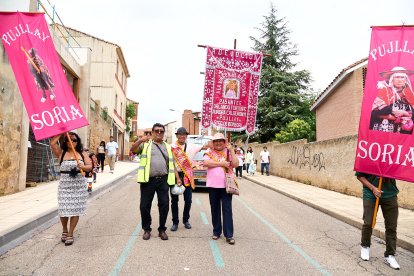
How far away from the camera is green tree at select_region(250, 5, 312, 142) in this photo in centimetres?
3750

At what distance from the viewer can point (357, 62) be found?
20625 mm

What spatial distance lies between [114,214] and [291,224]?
3.97m

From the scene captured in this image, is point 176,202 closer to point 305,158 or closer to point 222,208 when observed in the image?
point 222,208

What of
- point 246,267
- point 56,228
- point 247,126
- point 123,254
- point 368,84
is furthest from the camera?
point 247,126

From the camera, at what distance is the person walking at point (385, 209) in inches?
215

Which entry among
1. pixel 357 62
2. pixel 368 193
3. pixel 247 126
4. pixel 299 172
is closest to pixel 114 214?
pixel 247 126

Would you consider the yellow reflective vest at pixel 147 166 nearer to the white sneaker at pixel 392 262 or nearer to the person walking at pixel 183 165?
the person walking at pixel 183 165

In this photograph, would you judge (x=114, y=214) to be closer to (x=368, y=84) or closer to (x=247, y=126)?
(x=247, y=126)

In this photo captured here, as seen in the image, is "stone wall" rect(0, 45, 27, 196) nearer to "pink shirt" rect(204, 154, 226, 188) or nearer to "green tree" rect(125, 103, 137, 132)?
"pink shirt" rect(204, 154, 226, 188)

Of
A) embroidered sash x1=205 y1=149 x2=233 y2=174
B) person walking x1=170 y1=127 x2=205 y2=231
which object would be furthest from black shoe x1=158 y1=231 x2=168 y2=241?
embroidered sash x1=205 y1=149 x2=233 y2=174

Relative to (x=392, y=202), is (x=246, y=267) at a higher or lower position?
lower

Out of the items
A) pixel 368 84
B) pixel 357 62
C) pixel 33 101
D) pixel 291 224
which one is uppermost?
pixel 357 62

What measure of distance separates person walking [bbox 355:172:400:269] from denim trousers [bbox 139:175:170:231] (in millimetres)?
3094

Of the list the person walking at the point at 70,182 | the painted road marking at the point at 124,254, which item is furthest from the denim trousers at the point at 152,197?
the person walking at the point at 70,182
